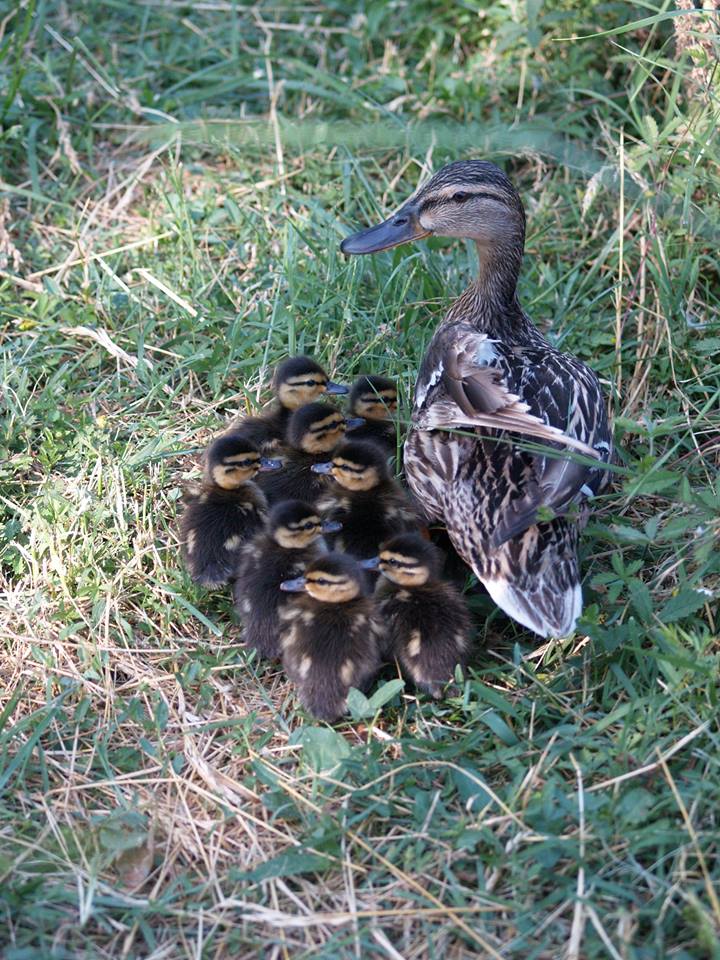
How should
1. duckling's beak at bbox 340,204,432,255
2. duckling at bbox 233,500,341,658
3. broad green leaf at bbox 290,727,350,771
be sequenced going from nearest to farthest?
broad green leaf at bbox 290,727,350,771 < duckling at bbox 233,500,341,658 < duckling's beak at bbox 340,204,432,255

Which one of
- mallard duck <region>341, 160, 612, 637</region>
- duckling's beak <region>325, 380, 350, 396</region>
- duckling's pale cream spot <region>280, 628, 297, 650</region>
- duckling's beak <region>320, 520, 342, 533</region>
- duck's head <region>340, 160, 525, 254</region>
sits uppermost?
duck's head <region>340, 160, 525, 254</region>

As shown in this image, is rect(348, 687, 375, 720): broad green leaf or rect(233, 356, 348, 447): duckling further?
rect(233, 356, 348, 447): duckling

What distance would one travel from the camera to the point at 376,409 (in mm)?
3676

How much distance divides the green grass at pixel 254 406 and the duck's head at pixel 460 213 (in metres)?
0.30

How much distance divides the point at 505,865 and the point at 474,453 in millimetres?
1108

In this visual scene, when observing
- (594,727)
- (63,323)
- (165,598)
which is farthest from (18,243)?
(594,727)

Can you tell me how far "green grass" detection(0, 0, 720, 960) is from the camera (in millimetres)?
2523

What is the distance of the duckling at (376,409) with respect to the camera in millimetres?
→ 3660

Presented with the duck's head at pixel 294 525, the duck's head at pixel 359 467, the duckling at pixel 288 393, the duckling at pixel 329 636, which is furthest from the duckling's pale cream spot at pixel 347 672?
the duckling at pixel 288 393

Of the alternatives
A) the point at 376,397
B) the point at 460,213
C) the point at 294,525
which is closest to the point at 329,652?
the point at 294,525

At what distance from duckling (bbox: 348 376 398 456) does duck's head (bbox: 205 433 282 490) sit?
41cm

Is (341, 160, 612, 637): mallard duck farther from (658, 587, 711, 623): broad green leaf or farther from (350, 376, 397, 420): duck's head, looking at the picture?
(658, 587, 711, 623): broad green leaf

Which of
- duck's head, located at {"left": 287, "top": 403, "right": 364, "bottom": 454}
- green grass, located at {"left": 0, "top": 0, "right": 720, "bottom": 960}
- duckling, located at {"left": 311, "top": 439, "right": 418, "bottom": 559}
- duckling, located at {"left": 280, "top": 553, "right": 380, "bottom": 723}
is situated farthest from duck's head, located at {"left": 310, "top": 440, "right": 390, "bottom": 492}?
green grass, located at {"left": 0, "top": 0, "right": 720, "bottom": 960}

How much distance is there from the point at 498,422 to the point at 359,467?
487mm
